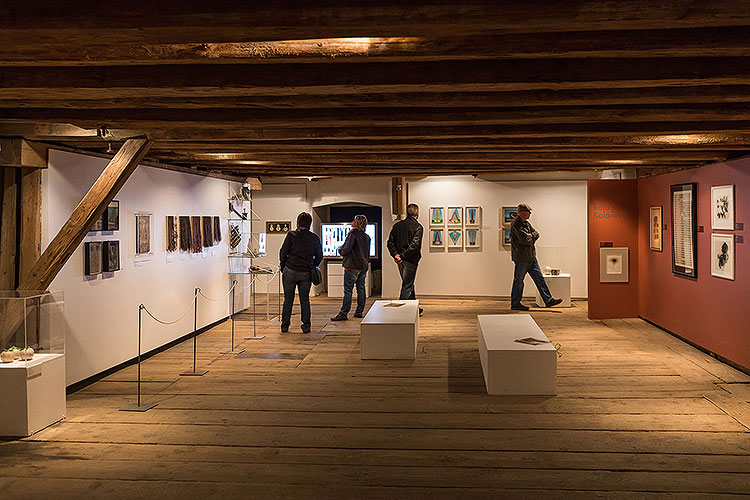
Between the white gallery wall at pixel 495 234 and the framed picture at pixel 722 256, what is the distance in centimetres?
591

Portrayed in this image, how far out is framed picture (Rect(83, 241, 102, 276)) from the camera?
725 centimetres

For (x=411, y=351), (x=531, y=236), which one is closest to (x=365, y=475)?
(x=411, y=351)

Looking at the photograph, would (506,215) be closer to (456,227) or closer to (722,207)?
(456,227)

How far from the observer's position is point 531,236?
40.1 feet

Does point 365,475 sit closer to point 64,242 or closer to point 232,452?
point 232,452

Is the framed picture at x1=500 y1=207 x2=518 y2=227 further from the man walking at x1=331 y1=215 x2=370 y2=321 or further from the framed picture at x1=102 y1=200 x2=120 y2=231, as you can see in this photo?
the framed picture at x1=102 y1=200 x2=120 y2=231

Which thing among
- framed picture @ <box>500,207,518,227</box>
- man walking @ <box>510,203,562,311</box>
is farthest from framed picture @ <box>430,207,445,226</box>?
man walking @ <box>510,203,562,311</box>

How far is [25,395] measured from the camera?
5.49 metres

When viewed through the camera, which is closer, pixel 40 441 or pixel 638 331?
pixel 40 441

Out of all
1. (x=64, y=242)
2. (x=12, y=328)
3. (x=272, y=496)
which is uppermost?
(x=64, y=242)

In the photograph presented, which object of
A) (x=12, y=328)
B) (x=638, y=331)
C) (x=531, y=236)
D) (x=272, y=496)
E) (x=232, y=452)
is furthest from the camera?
(x=531, y=236)

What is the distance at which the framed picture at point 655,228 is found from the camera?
10.2 m

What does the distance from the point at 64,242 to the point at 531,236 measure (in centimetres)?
820

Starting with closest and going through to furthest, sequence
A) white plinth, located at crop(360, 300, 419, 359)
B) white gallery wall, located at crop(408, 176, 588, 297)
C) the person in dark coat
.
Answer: white plinth, located at crop(360, 300, 419, 359)
the person in dark coat
white gallery wall, located at crop(408, 176, 588, 297)
